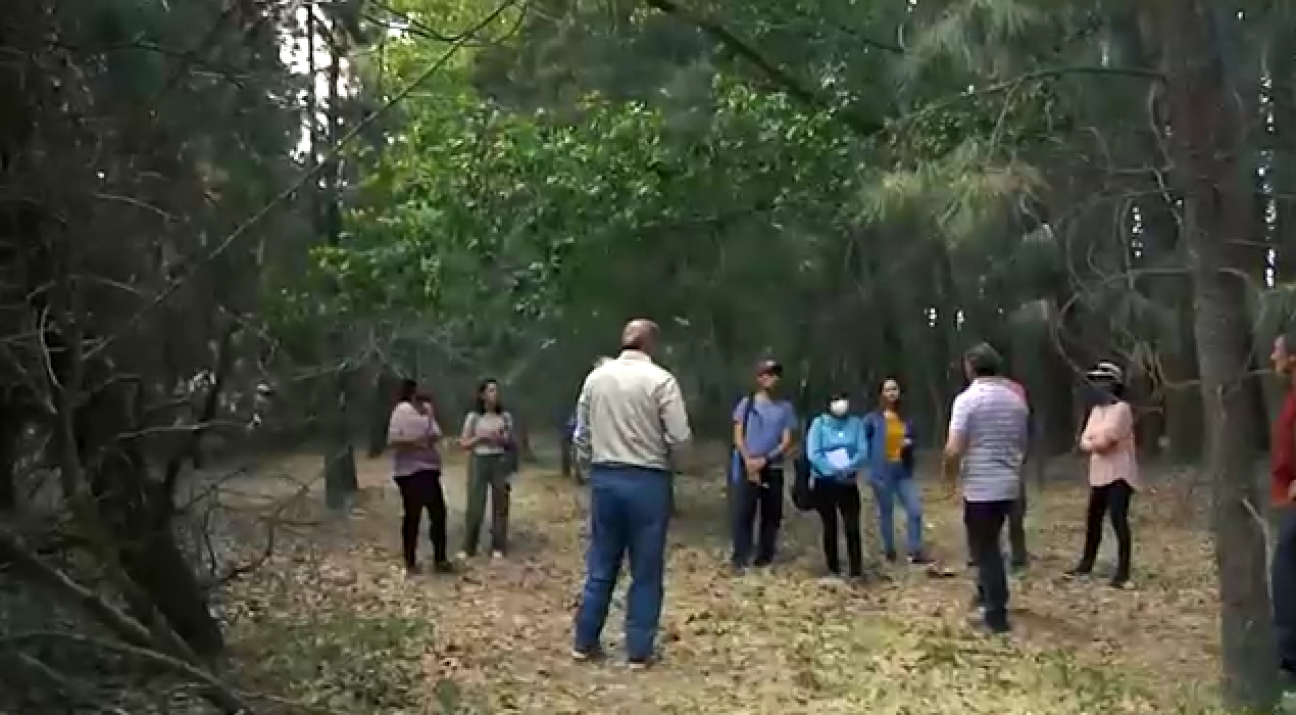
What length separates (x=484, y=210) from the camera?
16.2m

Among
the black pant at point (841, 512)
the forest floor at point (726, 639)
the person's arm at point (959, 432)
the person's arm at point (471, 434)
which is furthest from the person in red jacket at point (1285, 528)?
the person's arm at point (471, 434)

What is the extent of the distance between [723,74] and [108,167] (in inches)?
374

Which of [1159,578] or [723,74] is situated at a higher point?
[723,74]

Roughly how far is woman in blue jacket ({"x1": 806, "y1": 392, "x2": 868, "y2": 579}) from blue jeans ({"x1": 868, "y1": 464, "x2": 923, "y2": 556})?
817 millimetres

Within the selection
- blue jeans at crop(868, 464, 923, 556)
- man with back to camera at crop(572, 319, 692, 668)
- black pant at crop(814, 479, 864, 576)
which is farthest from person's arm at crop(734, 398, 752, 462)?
man with back to camera at crop(572, 319, 692, 668)

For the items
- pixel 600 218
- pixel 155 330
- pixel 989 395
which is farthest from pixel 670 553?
pixel 155 330

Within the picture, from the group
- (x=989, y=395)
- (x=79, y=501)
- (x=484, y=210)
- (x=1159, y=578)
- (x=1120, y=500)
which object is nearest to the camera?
(x=79, y=501)

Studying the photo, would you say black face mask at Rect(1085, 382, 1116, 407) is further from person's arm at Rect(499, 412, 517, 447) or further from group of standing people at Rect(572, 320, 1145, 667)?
person's arm at Rect(499, 412, 517, 447)

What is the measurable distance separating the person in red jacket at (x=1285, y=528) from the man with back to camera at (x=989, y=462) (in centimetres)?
175

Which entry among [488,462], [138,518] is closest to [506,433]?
[488,462]

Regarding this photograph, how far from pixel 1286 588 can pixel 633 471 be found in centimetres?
301

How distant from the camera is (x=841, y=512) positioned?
12.4m

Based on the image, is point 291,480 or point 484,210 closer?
point 291,480

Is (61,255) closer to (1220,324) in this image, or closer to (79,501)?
(79,501)
